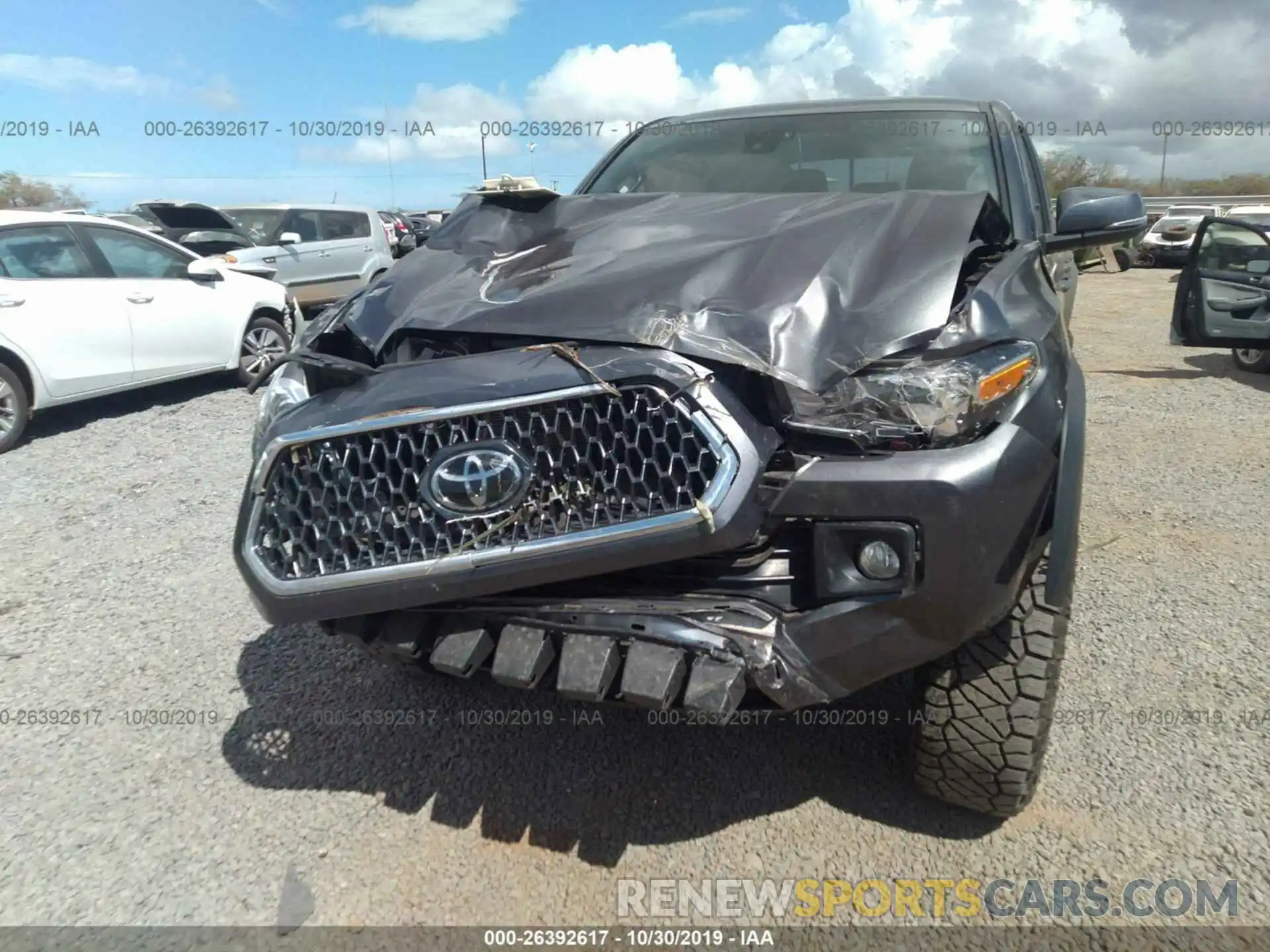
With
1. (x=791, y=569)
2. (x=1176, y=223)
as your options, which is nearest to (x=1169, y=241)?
(x=1176, y=223)

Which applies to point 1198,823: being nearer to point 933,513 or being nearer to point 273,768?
point 933,513

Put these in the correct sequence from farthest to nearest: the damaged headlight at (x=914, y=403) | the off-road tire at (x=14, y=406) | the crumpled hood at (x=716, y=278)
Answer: the off-road tire at (x=14, y=406), the crumpled hood at (x=716, y=278), the damaged headlight at (x=914, y=403)

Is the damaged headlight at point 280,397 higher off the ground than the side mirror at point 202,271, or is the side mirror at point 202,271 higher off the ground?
the side mirror at point 202,271

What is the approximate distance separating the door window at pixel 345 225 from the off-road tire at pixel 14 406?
668cm

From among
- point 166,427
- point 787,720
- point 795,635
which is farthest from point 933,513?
point 166,427

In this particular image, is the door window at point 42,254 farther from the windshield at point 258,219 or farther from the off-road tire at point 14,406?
the windshield at point 258,219

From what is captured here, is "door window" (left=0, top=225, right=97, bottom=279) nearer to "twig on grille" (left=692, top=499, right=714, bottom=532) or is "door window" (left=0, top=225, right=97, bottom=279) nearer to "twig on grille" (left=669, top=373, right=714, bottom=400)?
"twig on grille" (left=669, top=373, right=714, bottom=400)

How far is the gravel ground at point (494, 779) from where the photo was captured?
2172mm

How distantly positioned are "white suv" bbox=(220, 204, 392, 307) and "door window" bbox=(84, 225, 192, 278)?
12.7ft

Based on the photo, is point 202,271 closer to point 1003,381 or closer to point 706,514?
point 706,514

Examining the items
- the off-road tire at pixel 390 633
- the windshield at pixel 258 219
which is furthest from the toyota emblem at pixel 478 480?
the windshield at pixel 258 219

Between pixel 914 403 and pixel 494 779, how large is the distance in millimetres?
1556

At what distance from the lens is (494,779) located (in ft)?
8.43

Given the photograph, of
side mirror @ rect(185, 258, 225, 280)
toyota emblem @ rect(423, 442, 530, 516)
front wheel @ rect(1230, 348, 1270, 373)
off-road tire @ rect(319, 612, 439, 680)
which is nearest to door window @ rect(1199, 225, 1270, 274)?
front wheel @ rect(1230, 348, 1270, 373)
